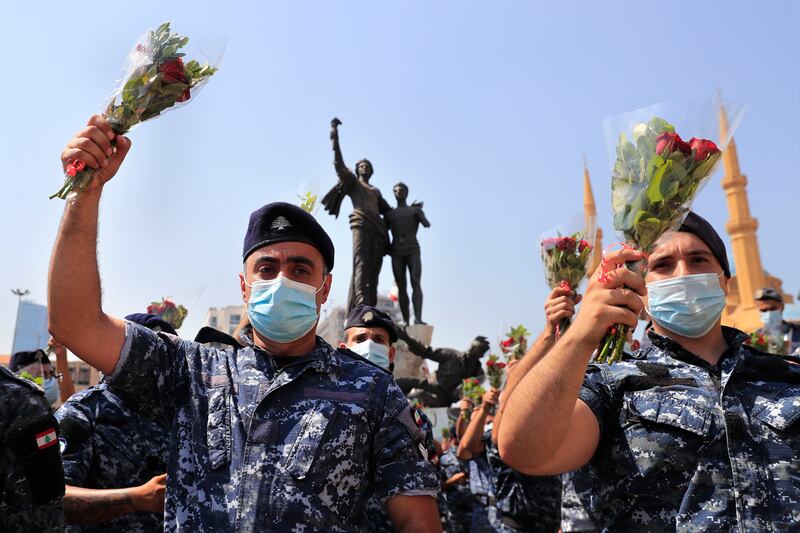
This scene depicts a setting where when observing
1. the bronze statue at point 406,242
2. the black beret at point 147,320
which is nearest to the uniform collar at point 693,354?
the black beret at point 147,320

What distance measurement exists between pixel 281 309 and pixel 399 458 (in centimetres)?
73

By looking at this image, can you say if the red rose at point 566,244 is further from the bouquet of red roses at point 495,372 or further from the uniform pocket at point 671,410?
the bouquet of red roses at point 495,372

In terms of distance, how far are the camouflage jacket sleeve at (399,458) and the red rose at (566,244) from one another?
5.27 ft

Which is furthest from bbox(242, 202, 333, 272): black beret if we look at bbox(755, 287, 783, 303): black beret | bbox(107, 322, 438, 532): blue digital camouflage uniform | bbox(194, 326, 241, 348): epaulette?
bbox(755, 287, 783, 303): black beret

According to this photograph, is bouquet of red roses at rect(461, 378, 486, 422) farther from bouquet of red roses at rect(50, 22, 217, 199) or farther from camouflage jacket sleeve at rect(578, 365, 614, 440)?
bouquet of red roses at rect(50, 22, 217, 199)

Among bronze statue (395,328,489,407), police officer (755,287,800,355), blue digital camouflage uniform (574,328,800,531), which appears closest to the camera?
blue digital camouflage uniform (574,328,800,531)

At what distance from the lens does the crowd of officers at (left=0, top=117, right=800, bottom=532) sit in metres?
2.35

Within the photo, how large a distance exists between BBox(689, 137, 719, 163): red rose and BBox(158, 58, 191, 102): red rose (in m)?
1.83

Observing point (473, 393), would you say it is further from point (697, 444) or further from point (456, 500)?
point (697, 444)

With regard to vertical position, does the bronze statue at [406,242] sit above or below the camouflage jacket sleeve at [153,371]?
above

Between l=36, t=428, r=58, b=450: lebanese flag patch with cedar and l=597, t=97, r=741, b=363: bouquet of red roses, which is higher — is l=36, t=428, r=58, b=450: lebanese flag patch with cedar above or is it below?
below

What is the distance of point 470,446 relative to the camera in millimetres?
7742

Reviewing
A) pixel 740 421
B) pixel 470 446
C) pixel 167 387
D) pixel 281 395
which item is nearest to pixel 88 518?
pixel 167 387

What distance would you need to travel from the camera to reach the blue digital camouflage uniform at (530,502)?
665cm
